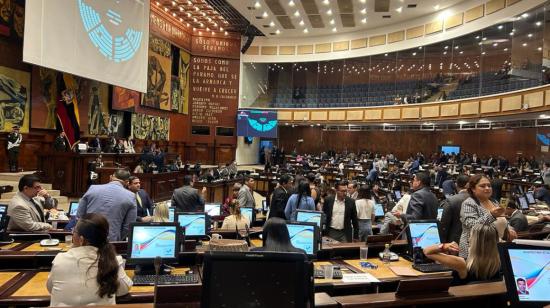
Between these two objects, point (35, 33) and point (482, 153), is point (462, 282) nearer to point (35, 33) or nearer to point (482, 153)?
point (35, 33)

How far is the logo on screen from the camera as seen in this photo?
11665 mm

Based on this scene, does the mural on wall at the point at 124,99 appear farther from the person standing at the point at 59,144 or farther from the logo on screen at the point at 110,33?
the person standing at the point at 59,144

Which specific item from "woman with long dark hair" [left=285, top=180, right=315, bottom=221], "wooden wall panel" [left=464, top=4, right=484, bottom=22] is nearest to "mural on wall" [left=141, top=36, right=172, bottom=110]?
"wooden wall panel" [left=464, top=4, right=484, bottom=22]

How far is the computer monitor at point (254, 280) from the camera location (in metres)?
1.78

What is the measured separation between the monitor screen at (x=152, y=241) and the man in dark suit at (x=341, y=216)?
9.56 feet

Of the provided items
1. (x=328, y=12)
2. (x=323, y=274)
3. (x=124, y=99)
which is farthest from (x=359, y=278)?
(x=328, y=12)

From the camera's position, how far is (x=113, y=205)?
4570mm

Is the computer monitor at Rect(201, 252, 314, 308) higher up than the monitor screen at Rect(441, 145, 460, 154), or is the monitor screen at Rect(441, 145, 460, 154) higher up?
the monitor screen at Rect(441, 145, 460, 154)

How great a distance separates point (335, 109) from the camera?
82.2 ft

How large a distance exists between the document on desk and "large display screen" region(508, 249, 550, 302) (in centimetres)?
154

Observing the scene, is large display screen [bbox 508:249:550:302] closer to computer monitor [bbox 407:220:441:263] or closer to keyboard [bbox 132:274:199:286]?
computer monitor [bbox 407:220:441:263]

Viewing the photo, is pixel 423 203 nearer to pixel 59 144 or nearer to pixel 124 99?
pixel 59 144

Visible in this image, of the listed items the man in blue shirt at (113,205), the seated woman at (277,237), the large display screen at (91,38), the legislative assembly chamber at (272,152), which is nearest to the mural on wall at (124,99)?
the legislative assembly chamber at (272,152)

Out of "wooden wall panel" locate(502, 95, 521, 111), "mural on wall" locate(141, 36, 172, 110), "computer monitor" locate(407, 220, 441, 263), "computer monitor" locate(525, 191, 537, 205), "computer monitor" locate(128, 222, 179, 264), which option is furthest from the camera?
"mural on wall" locate(141, 36, 172, 110)
